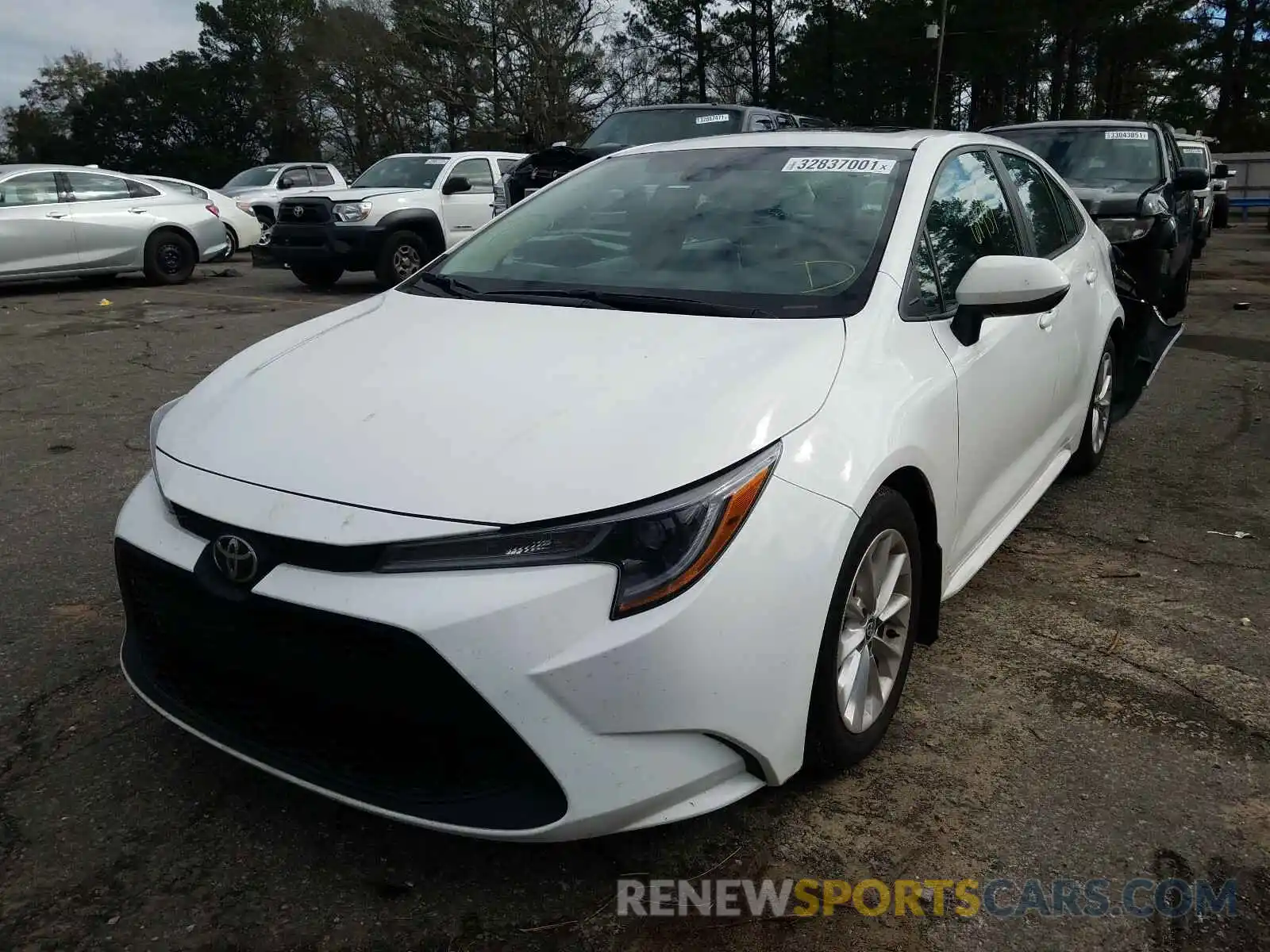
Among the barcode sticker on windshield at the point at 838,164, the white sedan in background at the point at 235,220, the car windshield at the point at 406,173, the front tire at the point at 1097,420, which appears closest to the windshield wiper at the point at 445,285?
the barcode sticker on windshield at the point at 838,164

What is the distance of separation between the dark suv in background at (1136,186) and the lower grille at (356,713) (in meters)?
7.35

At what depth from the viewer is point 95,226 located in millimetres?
12336

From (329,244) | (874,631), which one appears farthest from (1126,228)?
(329,244)

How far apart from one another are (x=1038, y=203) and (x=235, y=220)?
534 inches

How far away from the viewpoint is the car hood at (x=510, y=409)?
200 centimetres

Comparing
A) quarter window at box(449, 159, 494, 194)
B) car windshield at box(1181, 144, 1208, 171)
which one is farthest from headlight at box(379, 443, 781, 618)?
car windshield at box(1181, 144, 1208, 171)

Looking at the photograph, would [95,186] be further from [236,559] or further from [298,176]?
[236,559]

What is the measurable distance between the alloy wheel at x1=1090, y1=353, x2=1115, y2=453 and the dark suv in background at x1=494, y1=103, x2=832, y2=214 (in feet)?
19.5

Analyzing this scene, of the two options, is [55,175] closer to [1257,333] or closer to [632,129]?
[632,129]

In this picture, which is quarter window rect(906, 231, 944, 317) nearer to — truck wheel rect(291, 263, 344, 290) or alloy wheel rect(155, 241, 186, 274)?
truck wheel rect(291, 263, 344, 290)

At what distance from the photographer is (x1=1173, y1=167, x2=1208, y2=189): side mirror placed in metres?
8.80

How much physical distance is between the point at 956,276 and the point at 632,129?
8.61 m

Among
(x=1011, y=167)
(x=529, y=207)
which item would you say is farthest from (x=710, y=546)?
(x=1011, y=167)

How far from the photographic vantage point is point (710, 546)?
76.9 inches
